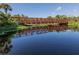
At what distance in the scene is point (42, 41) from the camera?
6.00ft

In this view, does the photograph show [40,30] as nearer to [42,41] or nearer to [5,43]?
[42,41]

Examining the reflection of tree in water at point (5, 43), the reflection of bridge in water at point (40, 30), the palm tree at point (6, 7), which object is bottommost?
the reflection of tree in water at point (5, 43)

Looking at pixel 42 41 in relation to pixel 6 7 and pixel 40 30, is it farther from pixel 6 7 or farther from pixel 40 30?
pixel 6 7

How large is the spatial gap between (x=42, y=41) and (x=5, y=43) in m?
0.30

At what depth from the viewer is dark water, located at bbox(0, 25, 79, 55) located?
179 cm

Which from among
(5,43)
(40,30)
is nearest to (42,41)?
(40,30)

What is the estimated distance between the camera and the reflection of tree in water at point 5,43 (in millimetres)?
1811

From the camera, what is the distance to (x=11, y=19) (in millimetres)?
1842

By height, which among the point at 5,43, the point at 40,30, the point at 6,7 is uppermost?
the point at 6,7

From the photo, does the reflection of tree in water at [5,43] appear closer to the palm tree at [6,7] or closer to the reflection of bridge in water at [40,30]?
the reflection of bridge in water at [40,30]

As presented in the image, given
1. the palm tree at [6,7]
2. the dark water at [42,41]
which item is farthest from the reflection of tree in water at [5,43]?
the palm tree at [6,7]

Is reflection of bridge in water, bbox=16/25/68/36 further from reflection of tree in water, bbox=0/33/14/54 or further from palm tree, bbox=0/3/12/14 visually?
palm tree, bbox=0/3/12/14

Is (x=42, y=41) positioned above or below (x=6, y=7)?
below
